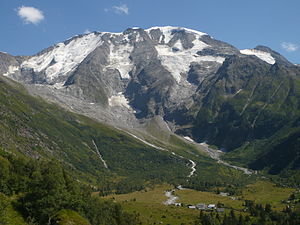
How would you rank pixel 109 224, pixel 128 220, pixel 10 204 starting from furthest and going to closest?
1. pixel 128 220
2. pixel 109 224
3. pixel 10 204

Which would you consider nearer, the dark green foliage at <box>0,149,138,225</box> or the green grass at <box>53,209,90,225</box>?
the green grass at <box>53,209,90,225</box>

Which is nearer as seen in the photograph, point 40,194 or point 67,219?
point 67,219

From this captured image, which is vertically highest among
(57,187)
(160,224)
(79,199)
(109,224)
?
(57,187)

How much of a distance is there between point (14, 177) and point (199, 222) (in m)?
111

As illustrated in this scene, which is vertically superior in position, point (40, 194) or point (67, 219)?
point (40, 194)

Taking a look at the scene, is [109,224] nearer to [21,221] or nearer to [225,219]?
[21,221]

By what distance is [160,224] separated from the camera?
623 feet

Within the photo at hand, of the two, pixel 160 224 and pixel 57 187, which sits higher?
pixel 57 187

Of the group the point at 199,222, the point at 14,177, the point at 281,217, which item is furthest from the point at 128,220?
the point at 281,217

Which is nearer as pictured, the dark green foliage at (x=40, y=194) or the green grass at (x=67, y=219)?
the green grass at (x=67, y=219)

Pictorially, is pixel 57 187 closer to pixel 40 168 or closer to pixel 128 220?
pixel 40 168

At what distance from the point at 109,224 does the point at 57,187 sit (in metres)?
43.7

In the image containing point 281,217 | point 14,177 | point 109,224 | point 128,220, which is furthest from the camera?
point 281,217

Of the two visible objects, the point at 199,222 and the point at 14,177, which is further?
the point at 199,222
